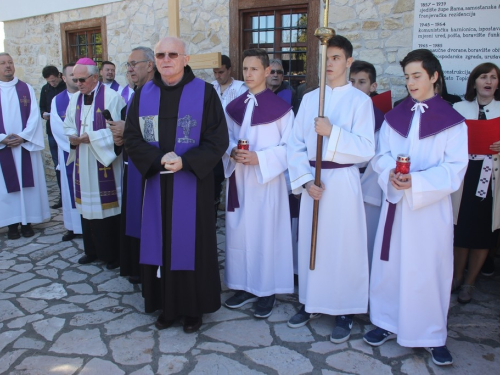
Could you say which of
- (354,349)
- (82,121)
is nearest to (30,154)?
(82,121)

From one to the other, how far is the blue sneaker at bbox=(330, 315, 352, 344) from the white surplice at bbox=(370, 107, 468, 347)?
1.30 ft

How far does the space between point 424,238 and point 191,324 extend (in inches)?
72.4

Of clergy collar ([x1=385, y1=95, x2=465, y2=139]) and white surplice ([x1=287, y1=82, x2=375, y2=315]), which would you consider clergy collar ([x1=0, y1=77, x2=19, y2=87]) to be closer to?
white surplice ([x1=287, y1=82, x2=375, y2=315])

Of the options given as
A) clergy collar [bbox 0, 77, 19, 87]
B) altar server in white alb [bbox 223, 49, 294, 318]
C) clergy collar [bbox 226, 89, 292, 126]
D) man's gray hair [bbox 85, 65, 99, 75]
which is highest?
man's gray hair [bbox 85, 65, 99, 75]

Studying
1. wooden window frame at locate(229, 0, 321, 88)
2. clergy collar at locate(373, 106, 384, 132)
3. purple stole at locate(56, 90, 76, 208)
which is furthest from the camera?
wooden window frame at locate(229, 0, 321, 88)

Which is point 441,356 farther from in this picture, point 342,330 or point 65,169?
point 65,169

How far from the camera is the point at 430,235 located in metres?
3.02

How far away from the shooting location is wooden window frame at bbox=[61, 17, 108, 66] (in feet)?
27.4

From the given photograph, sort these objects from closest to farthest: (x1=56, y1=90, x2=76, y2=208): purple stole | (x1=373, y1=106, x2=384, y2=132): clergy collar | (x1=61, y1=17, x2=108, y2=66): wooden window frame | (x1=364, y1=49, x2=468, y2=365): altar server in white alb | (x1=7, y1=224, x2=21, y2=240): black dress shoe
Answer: (x1=364, y1=49, x2=468, y2=365): altar server in white alb < (x1=373, y1=106, x2=384, y2=132): clergy collar < (x1=56, y1=90, x2=76, y2=208): purple stole < (x1=7, y1=224, x2=21, y2=240): black dress shoe < (x1=61, y1=17, x2=108, y2=66): wooden window frame

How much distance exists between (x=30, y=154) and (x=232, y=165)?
352 cm

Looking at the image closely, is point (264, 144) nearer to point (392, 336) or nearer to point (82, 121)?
point (392, 336)

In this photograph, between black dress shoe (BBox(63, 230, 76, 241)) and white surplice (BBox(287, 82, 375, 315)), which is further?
black dress shoe (BBox(63, 230, 76, 241))

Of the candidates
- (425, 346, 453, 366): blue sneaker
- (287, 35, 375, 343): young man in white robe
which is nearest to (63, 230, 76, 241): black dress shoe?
(287, 35, 375, 343): young man in white robe

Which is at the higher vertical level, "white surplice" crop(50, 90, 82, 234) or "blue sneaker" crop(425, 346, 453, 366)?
"white surplice" crop(50, 90, 82, 234)
